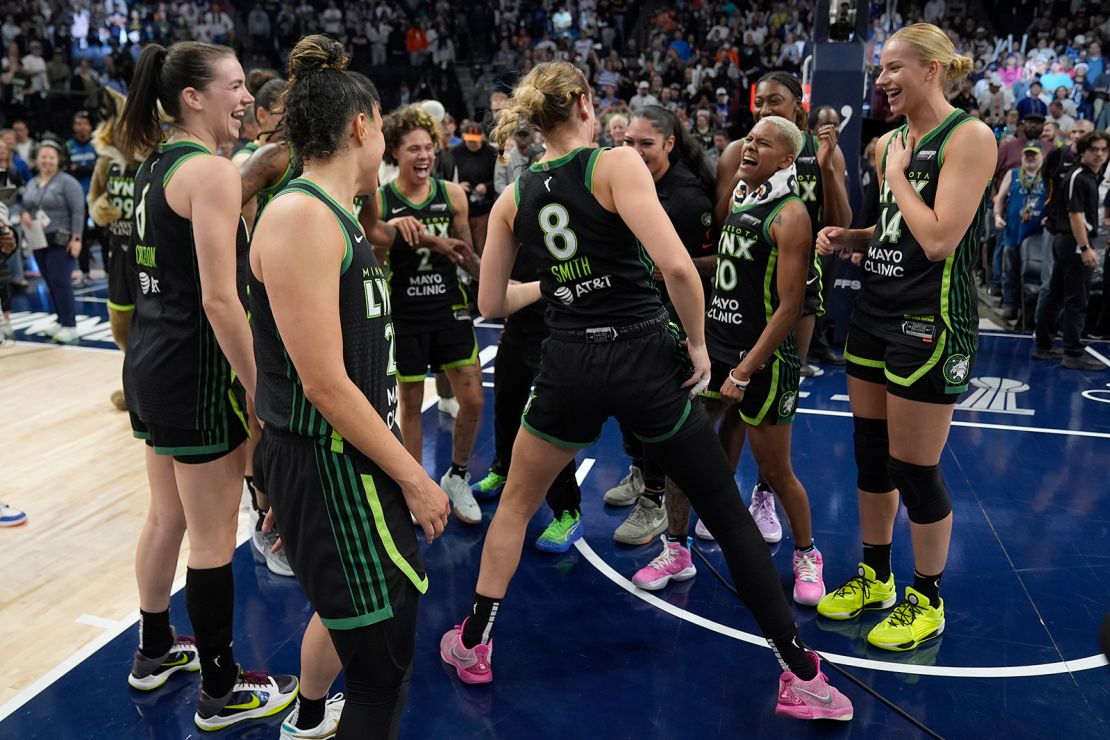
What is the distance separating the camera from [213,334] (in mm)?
2641

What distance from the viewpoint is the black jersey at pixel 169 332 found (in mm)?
2537

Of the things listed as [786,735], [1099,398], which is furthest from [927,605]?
[1099,398]

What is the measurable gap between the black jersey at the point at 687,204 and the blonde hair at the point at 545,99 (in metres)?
1.44

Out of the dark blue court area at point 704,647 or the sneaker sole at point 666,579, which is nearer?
the dark blue court area at point 704,647

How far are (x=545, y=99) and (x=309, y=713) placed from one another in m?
1.93

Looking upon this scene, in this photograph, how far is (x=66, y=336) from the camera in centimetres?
809

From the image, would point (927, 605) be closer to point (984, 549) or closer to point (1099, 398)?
point (984, 549)

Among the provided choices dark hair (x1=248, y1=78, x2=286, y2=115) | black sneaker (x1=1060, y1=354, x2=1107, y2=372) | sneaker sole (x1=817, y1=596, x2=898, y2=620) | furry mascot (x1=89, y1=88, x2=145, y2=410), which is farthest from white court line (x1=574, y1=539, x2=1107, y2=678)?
black sneaker (x1=1060, y1=354, x2=1107, y2=372)

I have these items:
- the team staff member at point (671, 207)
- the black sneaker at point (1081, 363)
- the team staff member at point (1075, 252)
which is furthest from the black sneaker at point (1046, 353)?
the team staff member at point (671, 207)

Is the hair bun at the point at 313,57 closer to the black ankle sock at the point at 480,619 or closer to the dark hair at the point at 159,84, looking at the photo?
the dark hair at the point at 159,84

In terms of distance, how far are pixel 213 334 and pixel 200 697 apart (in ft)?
4.04

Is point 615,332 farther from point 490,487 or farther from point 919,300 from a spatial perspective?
point 490,487

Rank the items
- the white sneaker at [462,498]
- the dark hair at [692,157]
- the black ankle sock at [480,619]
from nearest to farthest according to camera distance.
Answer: the black ankle sock at [480,619]
the dark hair at [692,157]
the white sneaker at [462,498]

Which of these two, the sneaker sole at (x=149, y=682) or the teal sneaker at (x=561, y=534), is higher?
the sneaker sole at (x=149, y=682)
